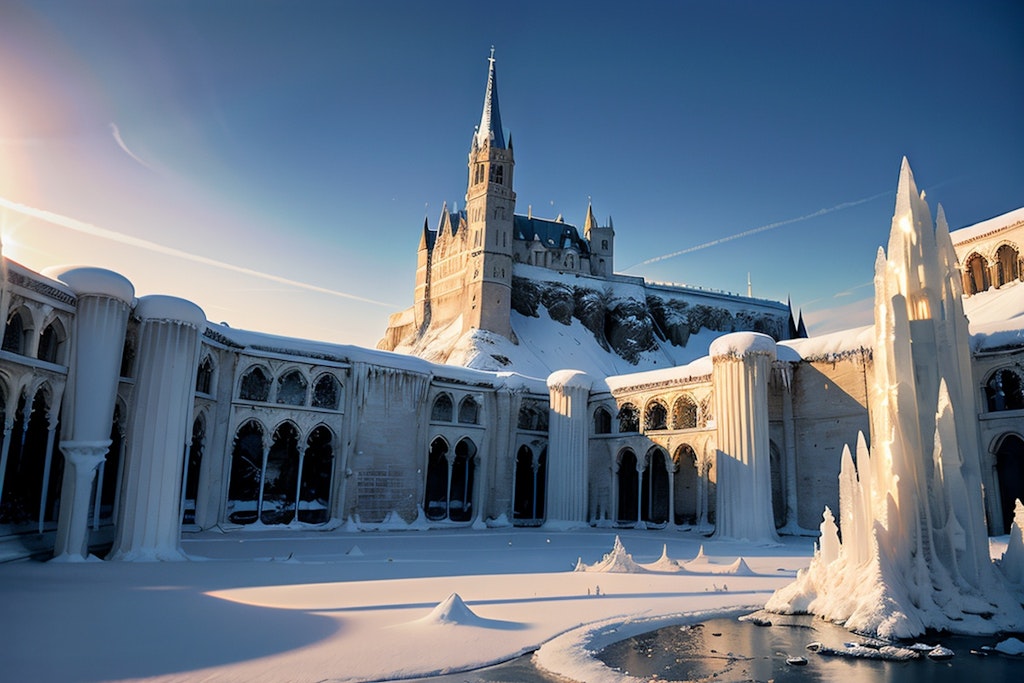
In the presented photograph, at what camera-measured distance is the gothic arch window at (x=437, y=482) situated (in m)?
34.8

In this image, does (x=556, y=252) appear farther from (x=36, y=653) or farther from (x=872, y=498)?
(x=36, y=653)

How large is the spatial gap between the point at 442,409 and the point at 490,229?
35.9 m

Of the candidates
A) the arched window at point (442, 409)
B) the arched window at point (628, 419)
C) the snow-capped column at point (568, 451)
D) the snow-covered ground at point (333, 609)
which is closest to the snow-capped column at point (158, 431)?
the snow-covered ground at point (333, 609)

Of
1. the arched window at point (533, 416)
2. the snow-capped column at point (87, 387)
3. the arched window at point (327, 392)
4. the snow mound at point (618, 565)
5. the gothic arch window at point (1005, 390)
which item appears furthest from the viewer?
the arched window at point (533, 416)

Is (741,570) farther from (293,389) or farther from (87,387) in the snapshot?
(293,389)

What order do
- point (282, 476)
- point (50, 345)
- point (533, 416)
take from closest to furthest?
1. point (50, 345)
2. point (282, 476)
3. point (533, 416)

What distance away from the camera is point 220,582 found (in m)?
12.4

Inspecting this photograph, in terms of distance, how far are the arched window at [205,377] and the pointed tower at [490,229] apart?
39.2m

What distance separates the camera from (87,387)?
15.9 m

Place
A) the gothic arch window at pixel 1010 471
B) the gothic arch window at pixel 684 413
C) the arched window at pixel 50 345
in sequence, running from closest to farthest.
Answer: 1. the arched window at pixel 50 345
2. the gothic arch window at pixel 1010 471
3. the gothic arch window at pixel 684 413

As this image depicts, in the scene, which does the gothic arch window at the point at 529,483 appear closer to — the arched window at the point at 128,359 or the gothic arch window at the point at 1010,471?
the gothic arch window at the point at 1010,471

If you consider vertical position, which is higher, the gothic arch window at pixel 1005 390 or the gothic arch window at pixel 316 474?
the gothic arch window at pixel 1005 390

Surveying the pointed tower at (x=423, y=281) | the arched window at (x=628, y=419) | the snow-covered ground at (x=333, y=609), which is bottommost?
the snow-covered ground at (x=333, y=609)

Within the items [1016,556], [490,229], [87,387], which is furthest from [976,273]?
[490,229]
